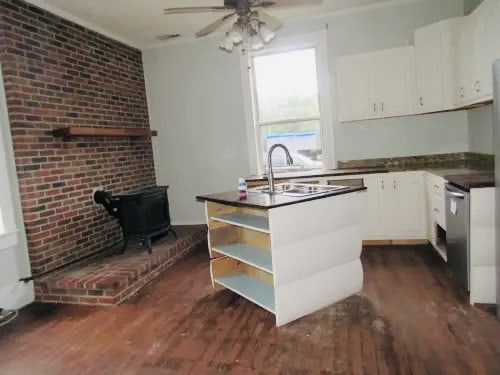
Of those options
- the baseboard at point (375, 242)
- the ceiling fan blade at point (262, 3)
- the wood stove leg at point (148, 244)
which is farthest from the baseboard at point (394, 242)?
the ceiling fan blade at point (262, 3)

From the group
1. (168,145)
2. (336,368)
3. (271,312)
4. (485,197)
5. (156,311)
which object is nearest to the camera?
(336,368)

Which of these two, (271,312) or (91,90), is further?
(91,90)

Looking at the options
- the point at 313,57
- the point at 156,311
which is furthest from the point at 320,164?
the point at 156,311

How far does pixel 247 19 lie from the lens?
2.53 metres

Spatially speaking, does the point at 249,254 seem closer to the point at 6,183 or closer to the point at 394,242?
the point at 394,242

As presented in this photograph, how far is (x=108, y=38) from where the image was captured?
181 inches

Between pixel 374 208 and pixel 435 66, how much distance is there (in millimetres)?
1676

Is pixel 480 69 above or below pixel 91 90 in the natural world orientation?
below

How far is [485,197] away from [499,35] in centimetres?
130

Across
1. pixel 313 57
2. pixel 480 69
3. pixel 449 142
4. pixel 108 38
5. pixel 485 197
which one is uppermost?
pixel 108 38

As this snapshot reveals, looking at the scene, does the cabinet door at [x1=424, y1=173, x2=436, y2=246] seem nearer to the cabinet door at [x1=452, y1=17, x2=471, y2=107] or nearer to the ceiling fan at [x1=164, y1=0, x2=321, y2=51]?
the cabinet door at [x1=452, y1=17, x2=471, y2=107]

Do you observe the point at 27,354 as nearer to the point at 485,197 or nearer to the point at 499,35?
the point at 485,197

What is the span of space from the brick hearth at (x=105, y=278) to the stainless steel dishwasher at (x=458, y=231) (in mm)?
2808

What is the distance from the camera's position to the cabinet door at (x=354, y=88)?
4.20 meters
